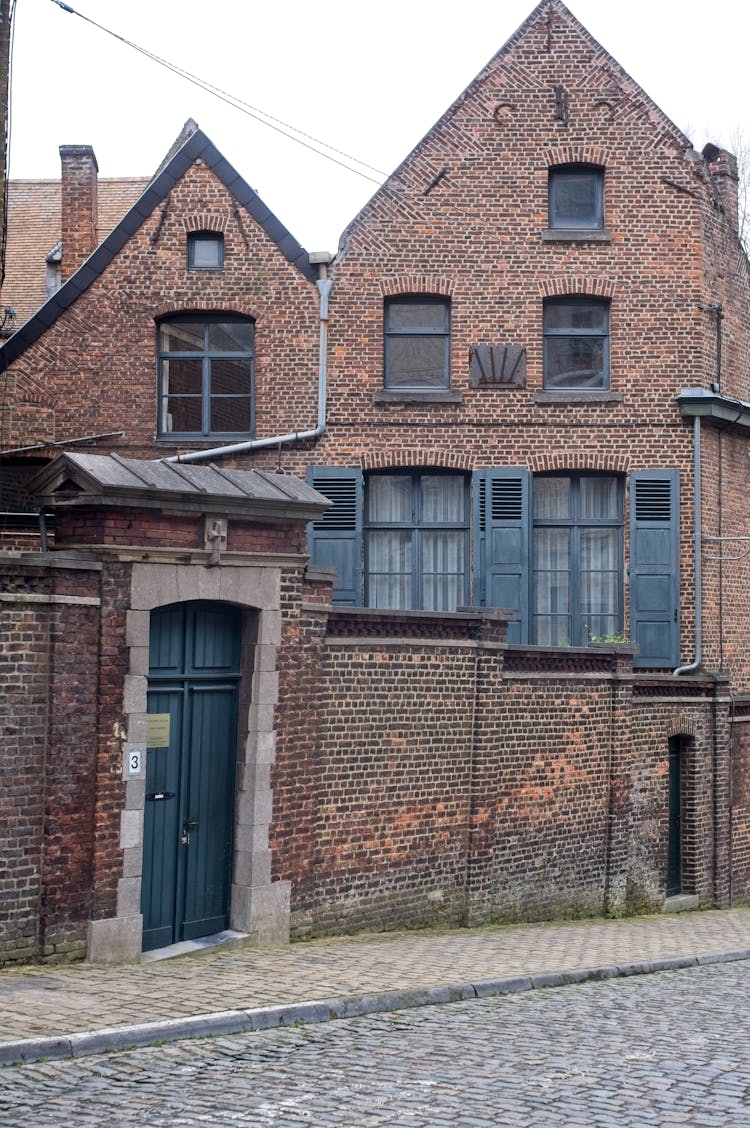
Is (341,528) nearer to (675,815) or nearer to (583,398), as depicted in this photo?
(583,398)

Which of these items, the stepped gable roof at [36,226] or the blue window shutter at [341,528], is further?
the stepped gable roof at [36,226]

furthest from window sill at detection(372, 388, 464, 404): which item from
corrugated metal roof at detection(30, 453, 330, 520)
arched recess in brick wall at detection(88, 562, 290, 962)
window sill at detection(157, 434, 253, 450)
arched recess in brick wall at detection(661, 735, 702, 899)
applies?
arched recess in brick wall at detection(88, 562, 290, 962)

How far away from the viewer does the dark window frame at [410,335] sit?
19719 millimetres

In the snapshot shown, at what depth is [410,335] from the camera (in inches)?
779

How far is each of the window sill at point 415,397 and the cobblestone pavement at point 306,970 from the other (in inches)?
301

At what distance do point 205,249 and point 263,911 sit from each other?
11.2 metres

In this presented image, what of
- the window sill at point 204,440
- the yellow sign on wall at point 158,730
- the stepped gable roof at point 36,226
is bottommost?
the yellow sign on wall at point 158,730

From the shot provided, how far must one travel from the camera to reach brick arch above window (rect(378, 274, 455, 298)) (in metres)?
19.7

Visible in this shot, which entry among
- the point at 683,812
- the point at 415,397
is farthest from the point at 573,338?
the point at 683,812

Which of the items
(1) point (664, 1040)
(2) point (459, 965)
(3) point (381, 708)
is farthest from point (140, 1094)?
(3) point (381, 708)

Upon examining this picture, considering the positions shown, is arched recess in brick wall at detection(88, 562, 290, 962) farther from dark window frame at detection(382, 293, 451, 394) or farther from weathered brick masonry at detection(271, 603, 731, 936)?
dark window frame at detection(382, 293, 451, 394)

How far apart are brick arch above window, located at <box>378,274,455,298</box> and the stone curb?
34.9 feet

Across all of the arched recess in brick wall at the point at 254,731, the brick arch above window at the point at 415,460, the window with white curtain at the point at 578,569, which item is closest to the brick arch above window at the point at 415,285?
the brick arch above window at the point at 415,460

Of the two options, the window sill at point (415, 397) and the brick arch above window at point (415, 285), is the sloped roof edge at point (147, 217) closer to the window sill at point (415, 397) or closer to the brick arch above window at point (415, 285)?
the brick arch above window at point (415, 285)
